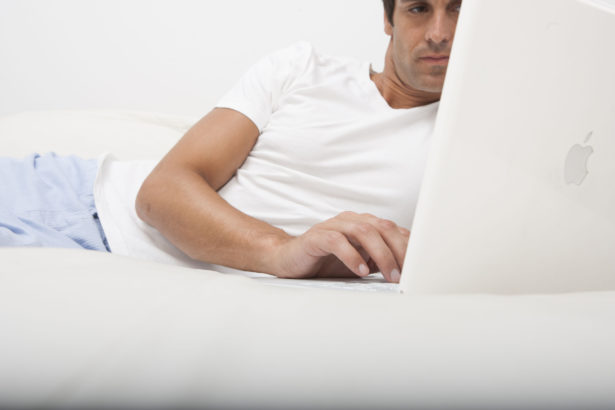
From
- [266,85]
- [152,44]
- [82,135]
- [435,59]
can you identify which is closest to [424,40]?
[435,59]

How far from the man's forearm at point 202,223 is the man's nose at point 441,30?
1.69ft

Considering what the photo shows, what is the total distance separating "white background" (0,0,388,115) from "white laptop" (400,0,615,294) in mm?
1489

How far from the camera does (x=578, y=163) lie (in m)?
0.55

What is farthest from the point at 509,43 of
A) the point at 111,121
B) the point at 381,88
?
the point at 111,121

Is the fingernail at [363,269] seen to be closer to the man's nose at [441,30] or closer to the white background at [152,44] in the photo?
the man's nose at [441,30]

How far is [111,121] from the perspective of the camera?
1.62 meters

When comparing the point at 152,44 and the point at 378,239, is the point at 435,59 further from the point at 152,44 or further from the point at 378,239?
the point at 152,44

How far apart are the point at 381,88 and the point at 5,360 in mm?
1015

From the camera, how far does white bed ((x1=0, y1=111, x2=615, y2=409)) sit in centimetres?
26

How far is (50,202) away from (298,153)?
50 cm

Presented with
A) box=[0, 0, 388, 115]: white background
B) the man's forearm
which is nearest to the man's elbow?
the man's forearm

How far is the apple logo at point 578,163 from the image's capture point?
55 centimetres

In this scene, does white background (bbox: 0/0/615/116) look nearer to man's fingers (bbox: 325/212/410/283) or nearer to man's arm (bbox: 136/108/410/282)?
man's arm (bbox: 136/108/410/282)

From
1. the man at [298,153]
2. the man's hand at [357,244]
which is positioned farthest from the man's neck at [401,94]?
the man's hand at [357,244]
